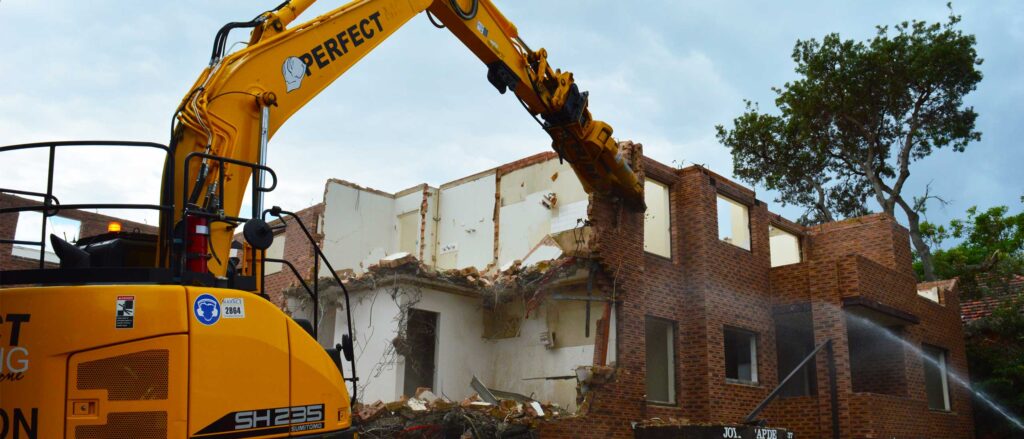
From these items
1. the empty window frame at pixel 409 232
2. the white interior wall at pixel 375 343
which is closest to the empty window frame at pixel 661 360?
the white interior wall at pixel 375 343

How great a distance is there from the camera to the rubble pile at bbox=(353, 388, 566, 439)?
12.1 meters

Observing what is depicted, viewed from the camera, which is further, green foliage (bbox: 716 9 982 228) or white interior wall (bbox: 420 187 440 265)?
green foliage (bbox: 716 9 982 228)

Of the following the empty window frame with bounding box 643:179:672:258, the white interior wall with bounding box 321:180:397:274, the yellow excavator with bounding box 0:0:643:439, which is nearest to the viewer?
the yellow excavator with bounding box 0:0:643:439

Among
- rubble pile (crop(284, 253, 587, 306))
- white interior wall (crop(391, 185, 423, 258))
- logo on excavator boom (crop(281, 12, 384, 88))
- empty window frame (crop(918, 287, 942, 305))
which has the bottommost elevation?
rubble pile (crop(284, 253, 587, 306))

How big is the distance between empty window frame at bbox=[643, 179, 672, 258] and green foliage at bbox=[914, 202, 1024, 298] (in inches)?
524

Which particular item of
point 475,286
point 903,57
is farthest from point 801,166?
point 475,286

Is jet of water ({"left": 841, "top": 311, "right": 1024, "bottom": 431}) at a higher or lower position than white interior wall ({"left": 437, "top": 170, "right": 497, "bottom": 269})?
lower

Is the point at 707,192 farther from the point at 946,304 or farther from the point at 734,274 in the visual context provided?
the point at 946,304

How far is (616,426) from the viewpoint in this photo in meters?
14.0

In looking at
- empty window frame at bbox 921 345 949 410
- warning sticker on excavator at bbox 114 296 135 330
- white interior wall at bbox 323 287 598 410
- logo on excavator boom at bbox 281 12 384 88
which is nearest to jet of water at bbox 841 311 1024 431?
empty window frame at bbox 921 345 949 410

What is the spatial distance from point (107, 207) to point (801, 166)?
32482mm

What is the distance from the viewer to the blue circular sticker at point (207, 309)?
16.5 ft

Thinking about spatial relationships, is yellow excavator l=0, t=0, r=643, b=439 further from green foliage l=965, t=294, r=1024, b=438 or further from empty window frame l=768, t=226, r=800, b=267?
green foliage l=965, t=294, r=1024, b=438

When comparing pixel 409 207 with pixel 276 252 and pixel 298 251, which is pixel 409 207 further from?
pixel 276 252
